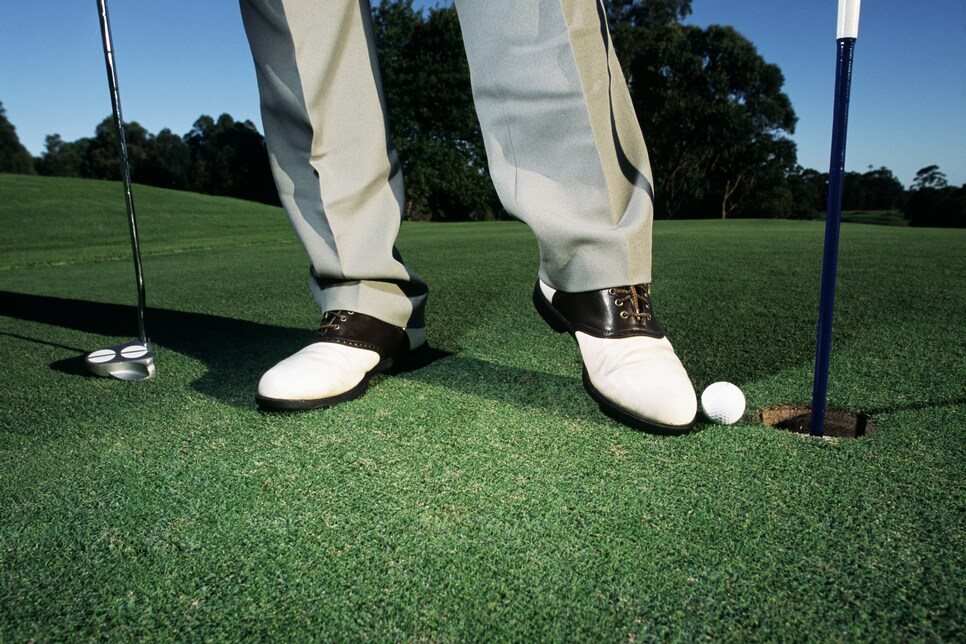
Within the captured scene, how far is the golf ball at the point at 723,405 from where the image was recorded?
1.23 m

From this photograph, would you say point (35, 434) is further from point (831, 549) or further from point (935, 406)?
point (935, 406)

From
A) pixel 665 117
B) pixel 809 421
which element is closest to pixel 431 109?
pixel 665 117

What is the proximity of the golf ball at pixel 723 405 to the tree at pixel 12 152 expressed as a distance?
195 ft

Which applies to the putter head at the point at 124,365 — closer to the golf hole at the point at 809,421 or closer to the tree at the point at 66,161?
the golf hole at the point at 809,421

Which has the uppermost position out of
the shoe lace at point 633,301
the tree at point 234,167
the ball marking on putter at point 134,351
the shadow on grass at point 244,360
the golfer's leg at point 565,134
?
the tree at point 234,167

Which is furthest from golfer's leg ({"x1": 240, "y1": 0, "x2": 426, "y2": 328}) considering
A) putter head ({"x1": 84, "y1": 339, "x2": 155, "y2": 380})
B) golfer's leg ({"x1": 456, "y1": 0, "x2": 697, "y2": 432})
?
putter head ({"x1": 84, "y1": 339, "x2": 155, "y2": 380})

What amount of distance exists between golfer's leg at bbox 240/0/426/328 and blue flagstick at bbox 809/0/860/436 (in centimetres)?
108

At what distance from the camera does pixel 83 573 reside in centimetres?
80

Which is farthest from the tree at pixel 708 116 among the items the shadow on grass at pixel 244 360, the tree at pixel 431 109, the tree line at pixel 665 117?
the shadow on grass at pixel 244 360

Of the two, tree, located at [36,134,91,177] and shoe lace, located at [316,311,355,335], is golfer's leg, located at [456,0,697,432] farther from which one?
tree, located at [36,134,91,177]

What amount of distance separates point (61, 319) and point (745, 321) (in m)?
2.92

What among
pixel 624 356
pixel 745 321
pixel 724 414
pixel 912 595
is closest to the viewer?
pixel 912 595

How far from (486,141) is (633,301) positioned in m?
0.53

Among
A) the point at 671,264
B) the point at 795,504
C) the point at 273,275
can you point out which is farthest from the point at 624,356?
the point at 273,275
